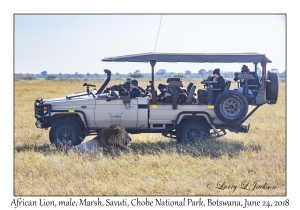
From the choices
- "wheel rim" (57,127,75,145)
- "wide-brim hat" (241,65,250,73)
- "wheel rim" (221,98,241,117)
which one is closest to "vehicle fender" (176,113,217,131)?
"wheel rim" (221,98,241,117)

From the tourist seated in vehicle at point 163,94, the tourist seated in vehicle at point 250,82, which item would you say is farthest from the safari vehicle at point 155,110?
the tourist seated in vehicle at point 250,82

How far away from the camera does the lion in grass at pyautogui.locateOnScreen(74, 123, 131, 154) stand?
9586 millimetres

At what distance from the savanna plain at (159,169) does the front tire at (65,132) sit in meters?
0.31

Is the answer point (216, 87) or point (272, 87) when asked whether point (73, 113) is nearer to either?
point (216, 87)

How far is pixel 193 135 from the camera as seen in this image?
10422 mm

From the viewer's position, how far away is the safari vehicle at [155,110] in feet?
33.5

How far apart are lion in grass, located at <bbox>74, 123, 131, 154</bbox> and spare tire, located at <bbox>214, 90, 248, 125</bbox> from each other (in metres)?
2.21

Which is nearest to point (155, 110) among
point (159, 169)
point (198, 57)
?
point (198, 57)

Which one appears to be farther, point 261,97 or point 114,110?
point 261,97

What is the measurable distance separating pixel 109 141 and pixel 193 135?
201 cm

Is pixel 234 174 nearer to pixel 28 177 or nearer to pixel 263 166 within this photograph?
pixel 263 166

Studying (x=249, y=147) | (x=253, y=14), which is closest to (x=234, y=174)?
(x=249, y=147)

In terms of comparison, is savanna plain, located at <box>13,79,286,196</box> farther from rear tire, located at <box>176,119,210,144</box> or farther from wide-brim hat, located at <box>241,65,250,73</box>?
wide-brim hat, located at <box>241,65,250,73</box>

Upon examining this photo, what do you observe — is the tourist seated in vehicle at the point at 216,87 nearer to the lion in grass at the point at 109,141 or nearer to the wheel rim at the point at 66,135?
the lion in grass at the point at 109,141
